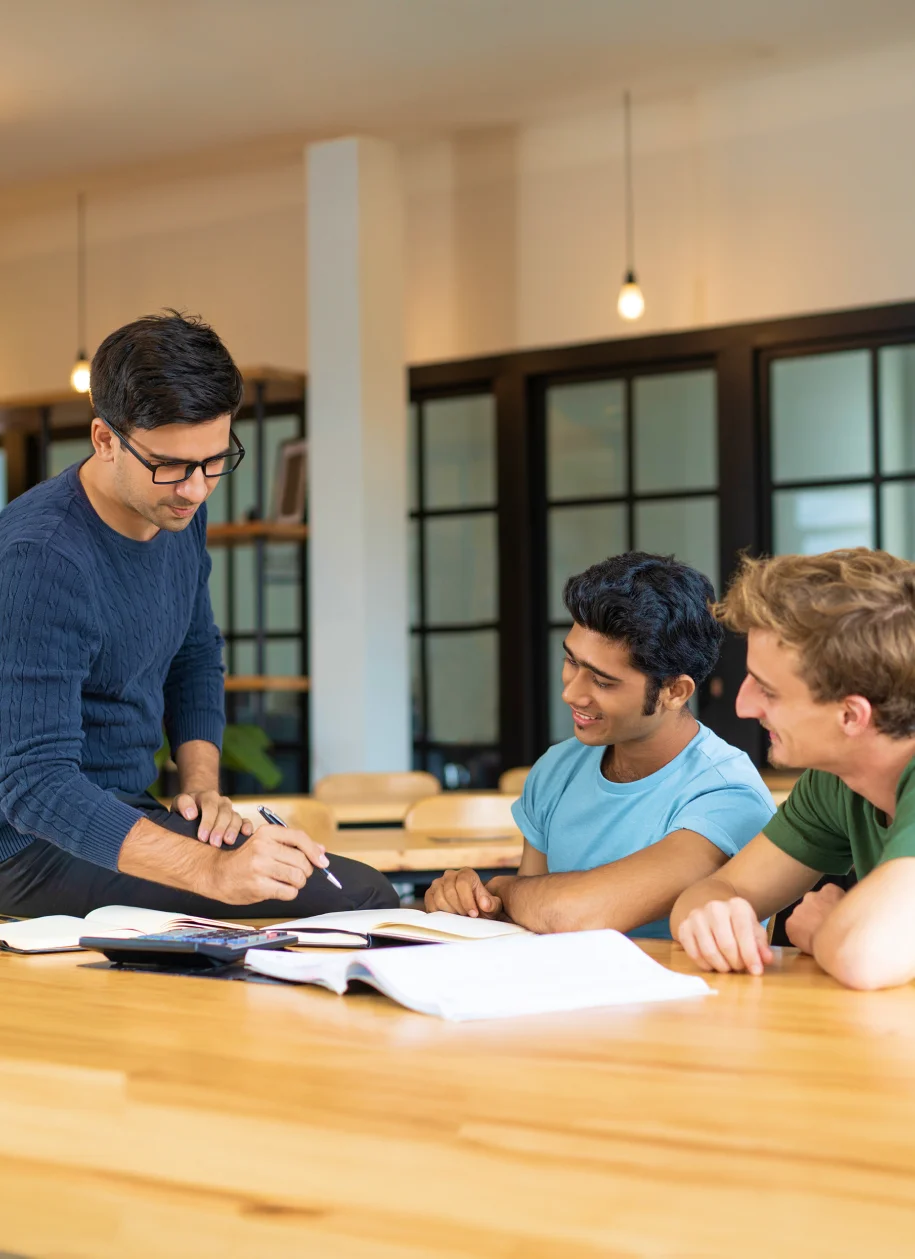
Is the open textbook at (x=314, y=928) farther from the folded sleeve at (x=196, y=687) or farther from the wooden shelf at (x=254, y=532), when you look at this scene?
the wooden shelf at (x=254, y=532)

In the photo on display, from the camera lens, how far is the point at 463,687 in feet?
21.8

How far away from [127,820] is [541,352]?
4695 mm

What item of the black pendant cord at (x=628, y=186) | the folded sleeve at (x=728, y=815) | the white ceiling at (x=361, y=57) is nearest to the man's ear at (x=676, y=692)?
the folded sleeve at (x=728, y=815)

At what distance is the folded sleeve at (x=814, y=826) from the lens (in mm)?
1778

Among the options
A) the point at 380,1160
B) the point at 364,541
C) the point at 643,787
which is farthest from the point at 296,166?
the point at 380,1160

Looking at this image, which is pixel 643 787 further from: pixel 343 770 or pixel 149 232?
pixel 149 232

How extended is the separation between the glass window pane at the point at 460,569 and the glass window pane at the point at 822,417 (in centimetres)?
137

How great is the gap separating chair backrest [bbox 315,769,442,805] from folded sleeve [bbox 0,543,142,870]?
2887mm

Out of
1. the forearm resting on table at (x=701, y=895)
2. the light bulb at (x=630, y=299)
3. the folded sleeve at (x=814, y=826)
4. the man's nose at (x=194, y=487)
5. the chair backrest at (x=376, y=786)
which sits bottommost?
the chair backrest at (x=376, y=786)

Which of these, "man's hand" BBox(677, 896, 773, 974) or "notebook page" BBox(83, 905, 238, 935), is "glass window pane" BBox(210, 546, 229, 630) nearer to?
"notebook page" BBox(83, 905, 238, 935)

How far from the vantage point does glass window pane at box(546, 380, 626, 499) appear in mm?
6344

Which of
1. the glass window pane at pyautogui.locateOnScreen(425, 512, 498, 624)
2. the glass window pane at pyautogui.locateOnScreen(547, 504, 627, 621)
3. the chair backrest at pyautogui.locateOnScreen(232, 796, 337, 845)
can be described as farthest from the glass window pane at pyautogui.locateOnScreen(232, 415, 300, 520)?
the chair backrest at pyautogui.locateOnScreen(232, 796, 337, 845)

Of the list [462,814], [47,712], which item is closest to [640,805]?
[47,712]

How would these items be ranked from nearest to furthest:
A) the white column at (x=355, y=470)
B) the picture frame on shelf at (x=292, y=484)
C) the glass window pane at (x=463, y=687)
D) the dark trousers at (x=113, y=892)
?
the dark trousers at (x=113, y=892) → the white column at (x=355, y=470) → the picture frame on shelf at (x=292, y=484) → the glass window pane at (x=463, y=687)
